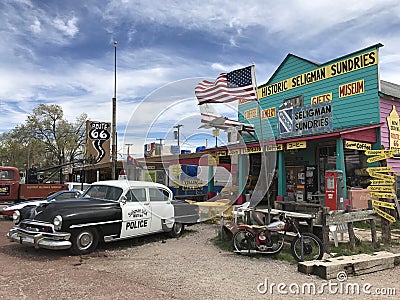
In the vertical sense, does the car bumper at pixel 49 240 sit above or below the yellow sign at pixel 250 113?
below

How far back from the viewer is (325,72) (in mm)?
14602

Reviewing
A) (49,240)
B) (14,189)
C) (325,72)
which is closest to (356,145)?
(325,72)

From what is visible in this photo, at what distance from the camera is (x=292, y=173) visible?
51.6 ft

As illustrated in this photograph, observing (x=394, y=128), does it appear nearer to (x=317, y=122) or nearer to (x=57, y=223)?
(x=317, y=122)

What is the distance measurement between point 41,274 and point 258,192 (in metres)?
10.7

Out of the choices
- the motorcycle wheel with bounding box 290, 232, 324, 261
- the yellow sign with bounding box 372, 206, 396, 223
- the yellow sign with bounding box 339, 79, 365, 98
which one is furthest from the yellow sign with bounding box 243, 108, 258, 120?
the motorcycle wheel with bounding box 290, 232, 324, 261

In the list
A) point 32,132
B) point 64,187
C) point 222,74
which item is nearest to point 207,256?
point 222,74

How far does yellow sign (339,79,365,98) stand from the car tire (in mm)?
8069

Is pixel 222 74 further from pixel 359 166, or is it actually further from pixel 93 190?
pixel 359 166

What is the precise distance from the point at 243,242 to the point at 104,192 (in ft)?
11.1

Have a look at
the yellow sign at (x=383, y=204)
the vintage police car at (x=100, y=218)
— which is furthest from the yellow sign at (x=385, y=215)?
the vintage police car at (x=100, y=218)

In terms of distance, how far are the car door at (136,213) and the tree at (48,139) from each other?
38.5 metres

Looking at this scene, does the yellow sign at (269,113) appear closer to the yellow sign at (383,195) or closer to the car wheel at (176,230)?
the car wheel at (176,230)

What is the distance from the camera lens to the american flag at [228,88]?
29.1ft
